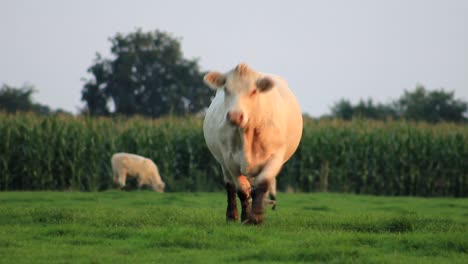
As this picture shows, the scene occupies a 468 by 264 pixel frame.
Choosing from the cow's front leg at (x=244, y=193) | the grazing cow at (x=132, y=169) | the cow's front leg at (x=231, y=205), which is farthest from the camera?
the grazing cow at (x=132, y=169)

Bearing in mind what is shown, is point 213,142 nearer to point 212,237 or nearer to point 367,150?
point 212,237

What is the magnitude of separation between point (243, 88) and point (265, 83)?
1.08 ft

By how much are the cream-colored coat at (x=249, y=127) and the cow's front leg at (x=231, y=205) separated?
52 cm

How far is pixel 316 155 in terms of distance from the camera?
1233 inches

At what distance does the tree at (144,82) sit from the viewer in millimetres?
69500

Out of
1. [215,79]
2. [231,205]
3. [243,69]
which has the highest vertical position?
[243,69]

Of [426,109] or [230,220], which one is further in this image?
[426,109]

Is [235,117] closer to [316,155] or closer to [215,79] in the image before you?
[215,79]

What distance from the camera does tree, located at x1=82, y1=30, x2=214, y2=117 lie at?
69.5m

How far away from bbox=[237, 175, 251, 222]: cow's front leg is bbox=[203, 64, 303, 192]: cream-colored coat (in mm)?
28

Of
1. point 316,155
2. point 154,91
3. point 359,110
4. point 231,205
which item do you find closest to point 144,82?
point 154,91

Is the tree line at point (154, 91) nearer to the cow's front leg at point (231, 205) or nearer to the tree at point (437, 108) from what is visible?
the tree at point (437, 108)

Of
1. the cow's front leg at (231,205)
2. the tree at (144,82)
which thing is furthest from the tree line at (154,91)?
the cow's front leg at (231,205)

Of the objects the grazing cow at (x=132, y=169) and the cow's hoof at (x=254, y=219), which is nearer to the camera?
the cow's hoof at (x=254, y=219)
